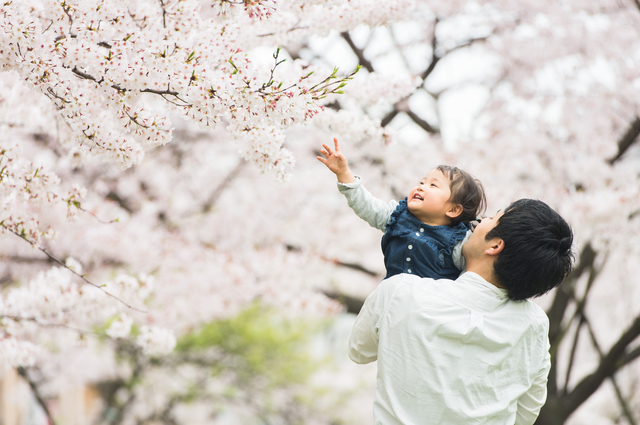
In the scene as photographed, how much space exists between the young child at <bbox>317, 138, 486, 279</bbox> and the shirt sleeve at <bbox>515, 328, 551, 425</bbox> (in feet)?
1.12

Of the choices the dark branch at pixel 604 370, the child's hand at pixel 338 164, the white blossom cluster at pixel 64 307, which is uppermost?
the white blossom cluster at pixel 64 307

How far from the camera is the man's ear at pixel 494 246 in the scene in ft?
4.52

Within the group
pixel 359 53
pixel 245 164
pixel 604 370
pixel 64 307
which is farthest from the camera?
pixel 245 164

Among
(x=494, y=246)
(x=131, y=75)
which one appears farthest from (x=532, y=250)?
(x=131, y=75)

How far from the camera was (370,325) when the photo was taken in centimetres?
142

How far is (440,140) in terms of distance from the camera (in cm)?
596

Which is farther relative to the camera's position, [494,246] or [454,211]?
[454,211]

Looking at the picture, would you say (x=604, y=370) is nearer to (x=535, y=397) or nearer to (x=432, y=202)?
(x=535, y=397)

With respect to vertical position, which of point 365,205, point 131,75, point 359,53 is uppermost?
point 359,53

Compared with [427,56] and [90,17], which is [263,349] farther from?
[90,17]

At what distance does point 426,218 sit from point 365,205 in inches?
7.6

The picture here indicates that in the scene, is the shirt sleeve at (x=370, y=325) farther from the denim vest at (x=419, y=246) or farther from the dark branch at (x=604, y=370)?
the dark branch at (x=604, y=370)

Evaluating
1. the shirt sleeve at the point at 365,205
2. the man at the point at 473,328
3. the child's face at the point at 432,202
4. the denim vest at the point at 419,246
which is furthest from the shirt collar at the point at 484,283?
the shirt sleeve at the point at 365,205

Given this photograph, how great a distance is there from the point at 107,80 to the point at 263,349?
8173 millimetres
